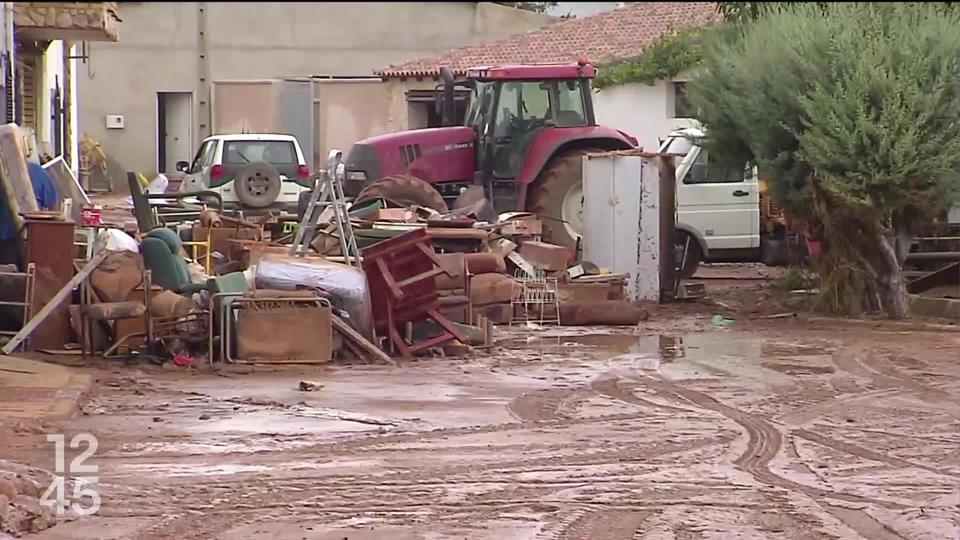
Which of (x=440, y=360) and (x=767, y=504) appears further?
(x=440, y=360)

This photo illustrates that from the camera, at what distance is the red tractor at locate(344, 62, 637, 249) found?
59.3 feet

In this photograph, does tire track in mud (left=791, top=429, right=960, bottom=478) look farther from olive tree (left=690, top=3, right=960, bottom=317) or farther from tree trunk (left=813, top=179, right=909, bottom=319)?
tree trunk (left=813, top=179, right=909, bottom=319)

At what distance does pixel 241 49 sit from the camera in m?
35.9

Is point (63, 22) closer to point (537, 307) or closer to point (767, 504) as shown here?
point (537, 307)

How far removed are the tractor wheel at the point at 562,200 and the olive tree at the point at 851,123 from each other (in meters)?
1.96

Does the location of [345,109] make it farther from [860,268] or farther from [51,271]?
[51,271]

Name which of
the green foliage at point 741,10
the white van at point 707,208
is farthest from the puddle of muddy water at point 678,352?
the green foliage at point 741,10

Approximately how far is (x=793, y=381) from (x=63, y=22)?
12.1m

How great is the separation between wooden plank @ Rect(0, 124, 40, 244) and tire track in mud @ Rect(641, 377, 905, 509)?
5.70 m

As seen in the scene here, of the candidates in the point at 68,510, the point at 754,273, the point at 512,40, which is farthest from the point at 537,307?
the point at 512,40

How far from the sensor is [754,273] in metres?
20.2

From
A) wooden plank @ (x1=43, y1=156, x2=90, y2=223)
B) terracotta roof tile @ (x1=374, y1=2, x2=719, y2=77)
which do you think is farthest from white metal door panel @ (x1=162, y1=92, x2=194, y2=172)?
wooden plank @ (x1=43, y1=156, x2=90, y2=223)

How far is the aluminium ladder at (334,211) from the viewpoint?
42.8ft

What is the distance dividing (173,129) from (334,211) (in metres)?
25.9
